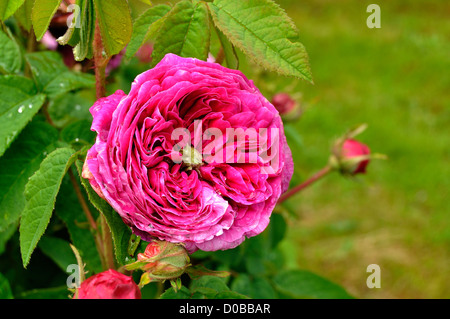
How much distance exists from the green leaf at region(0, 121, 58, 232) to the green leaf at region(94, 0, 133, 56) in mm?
213

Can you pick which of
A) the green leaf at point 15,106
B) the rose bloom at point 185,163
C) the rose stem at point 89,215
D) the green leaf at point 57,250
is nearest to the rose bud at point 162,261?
the rose bloom at point 185,163

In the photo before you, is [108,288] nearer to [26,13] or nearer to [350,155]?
[26,13]

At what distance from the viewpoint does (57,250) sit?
0.84 meters

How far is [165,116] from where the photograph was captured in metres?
0.53

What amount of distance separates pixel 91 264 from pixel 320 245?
1561mm

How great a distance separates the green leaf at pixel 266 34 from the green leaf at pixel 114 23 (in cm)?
10

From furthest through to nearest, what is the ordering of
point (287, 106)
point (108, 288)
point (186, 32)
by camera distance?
point (287, 106), point (186, 32), point (108, 288)

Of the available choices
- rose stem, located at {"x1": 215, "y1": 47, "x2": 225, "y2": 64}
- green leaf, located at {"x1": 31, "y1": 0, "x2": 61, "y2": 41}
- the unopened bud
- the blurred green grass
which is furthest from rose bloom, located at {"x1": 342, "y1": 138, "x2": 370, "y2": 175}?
green leaf, located at {"x1": 31, "y1": 0, "x2": 61, "y2": 41}

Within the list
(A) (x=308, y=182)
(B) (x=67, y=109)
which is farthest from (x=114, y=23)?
(A) (x=308, y=182)

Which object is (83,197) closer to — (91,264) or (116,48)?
(91,264)

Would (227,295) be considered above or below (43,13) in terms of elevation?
below

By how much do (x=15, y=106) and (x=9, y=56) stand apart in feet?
0.31

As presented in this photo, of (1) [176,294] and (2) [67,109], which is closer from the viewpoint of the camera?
(1) [176,294]

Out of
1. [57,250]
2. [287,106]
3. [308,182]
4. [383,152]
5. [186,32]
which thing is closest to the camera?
[186,32]
